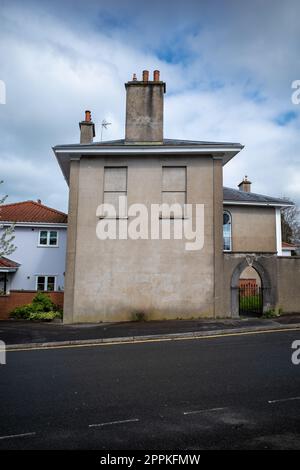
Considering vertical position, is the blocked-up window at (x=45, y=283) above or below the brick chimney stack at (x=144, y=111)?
below

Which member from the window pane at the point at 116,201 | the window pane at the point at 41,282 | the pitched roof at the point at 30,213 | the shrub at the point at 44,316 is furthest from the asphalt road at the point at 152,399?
the pitched roof at the point at 30,213

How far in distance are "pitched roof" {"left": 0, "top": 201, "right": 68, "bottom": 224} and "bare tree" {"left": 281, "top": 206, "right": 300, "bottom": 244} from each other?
30408 mm

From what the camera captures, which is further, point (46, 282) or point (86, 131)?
point (46, 282)

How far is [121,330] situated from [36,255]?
1339 centimetres

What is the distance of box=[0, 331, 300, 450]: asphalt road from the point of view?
170 inches

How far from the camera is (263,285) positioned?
14984mm

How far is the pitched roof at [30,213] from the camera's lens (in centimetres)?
2420

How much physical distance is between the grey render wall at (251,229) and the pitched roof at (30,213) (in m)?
10.7

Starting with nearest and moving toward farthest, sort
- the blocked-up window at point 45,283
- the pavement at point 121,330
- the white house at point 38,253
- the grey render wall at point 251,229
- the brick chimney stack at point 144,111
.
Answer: the pavement at point 121,330 < the brick chimney stack at point 144,111 < the grey render wall at point 251,229 < the white house at point 38,253 < the blocked-up window at point 45,283

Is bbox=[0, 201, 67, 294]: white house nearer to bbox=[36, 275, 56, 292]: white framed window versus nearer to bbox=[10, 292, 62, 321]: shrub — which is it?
bbox=[36, 275, 56, 292]: white framed window

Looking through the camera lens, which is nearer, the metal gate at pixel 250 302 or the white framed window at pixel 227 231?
the metal gate at pixel 250 302

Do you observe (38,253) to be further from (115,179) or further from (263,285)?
(263,285)

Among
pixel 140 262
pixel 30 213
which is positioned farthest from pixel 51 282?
pixel 140 262

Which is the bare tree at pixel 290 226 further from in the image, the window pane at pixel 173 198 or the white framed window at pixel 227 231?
the window pane at pixel 173 198
